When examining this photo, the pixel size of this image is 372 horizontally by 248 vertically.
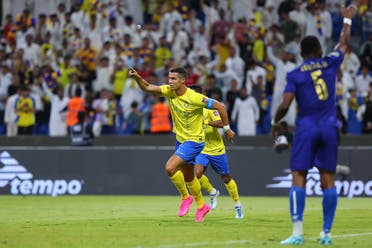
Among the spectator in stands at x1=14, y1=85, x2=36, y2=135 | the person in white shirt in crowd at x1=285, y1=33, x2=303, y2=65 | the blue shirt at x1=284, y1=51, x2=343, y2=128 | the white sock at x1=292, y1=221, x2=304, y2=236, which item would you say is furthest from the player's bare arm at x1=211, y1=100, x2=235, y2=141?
the spectator in stands at x1=14, y1=85, x2=36, y2=135

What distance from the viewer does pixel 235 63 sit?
30.4 m

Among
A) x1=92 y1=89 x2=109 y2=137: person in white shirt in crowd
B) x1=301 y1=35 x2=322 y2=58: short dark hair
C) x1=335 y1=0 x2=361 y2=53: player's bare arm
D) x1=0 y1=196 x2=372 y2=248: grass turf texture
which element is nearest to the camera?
x1=301 y1=35 x2=322 y2=58: short dark hair

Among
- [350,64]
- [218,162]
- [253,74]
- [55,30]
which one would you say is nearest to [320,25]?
[350,64]

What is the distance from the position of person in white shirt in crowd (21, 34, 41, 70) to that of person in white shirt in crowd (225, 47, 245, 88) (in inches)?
241

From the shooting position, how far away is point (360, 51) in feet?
101

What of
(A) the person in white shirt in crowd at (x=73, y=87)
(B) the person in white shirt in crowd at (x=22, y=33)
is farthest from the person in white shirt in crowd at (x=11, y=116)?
(B) the person in white shirt in crowd at (x=22, y=33)

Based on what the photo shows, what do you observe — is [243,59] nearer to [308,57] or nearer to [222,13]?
[222,13]

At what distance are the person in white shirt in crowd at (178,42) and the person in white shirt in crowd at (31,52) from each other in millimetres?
4187

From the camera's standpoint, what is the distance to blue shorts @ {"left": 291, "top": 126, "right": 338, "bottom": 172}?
12406 mm

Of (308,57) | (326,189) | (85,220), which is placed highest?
(308,57)

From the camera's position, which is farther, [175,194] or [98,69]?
[98,69]

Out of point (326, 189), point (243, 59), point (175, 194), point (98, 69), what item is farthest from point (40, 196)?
point (326, 189)

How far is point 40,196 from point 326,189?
14.8 metres

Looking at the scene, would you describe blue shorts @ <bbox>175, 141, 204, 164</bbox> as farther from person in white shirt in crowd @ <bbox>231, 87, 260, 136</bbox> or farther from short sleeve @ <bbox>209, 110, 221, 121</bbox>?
person in white shirt in crowd @ <bbox>231, 87, 260, 136</bbox>
